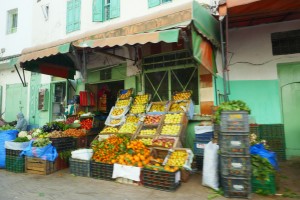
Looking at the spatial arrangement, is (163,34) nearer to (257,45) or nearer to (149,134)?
(149,134)

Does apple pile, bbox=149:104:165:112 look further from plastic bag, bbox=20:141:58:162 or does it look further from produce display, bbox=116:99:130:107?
plastic bag, bbox=20:141:58:162

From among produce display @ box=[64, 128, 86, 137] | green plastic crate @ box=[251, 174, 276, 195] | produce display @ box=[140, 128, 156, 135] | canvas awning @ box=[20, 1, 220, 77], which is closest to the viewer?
green plastic crate @ box=[251, 174, 276, 195]

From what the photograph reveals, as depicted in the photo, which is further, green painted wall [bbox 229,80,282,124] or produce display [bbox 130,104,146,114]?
produce display [bbox 130,104,146,114]

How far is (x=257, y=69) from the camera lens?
765cm

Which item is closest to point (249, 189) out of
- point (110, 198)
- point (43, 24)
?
point (110, 198)

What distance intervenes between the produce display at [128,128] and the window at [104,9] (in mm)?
5413

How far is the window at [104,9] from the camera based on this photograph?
33.6ft

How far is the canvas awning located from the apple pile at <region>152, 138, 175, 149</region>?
2.58 metres

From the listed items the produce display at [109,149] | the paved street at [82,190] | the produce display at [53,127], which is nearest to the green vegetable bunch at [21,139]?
the produce display at [53,127]

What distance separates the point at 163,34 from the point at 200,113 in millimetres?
3047

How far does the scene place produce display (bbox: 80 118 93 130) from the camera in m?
8.82

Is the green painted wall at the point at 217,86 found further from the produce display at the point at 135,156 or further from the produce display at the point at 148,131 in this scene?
the produce display at the point at 135,156

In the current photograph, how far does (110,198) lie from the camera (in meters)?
4.45

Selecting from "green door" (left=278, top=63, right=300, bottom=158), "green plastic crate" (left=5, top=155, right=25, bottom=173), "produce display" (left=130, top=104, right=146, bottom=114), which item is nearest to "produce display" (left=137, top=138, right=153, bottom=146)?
"produce display" (left=130, top=104, right=146, bottom=114)
